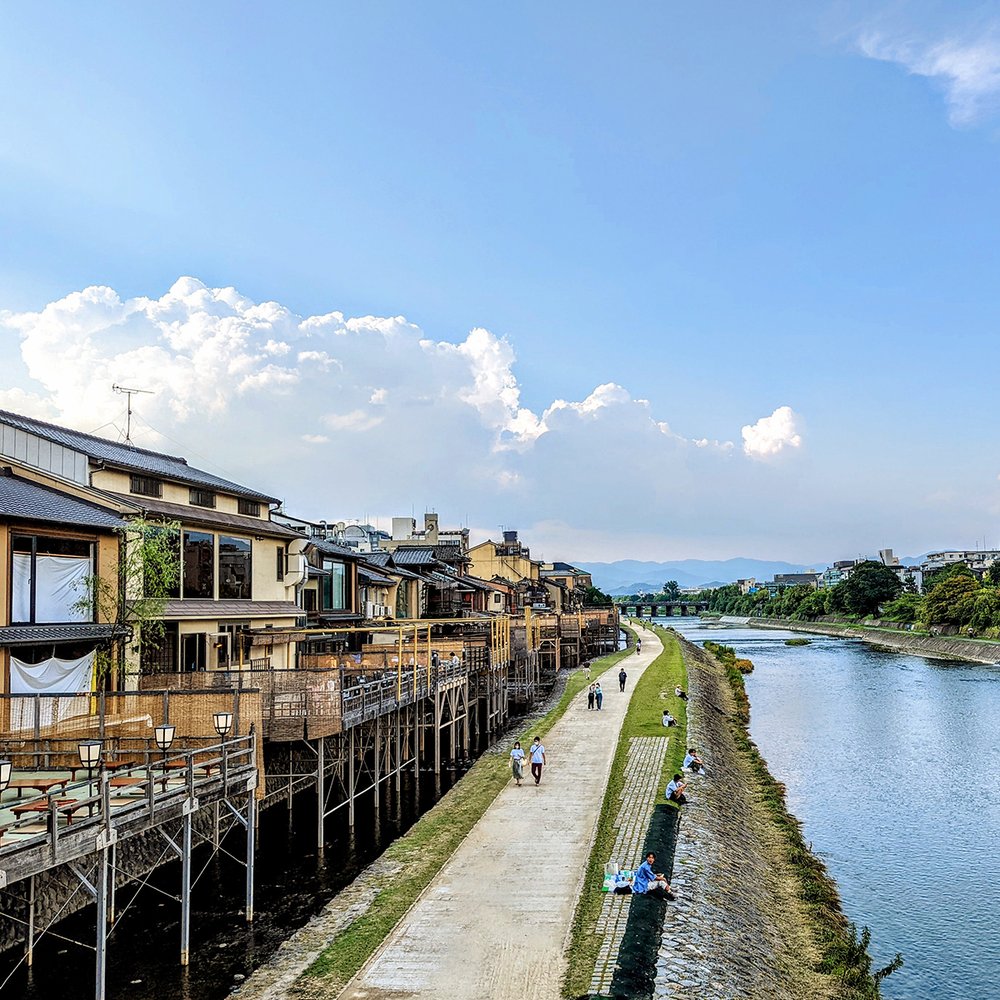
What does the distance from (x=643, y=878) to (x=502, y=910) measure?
3200 millimetres

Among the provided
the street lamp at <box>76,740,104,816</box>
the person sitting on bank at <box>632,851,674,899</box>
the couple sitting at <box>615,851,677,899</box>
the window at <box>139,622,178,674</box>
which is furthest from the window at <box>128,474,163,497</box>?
the person sitting on bank at <box>632,851,674,899</box>

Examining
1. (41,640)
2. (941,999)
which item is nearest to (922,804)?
(941,999)

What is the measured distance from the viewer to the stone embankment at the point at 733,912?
1677 cm

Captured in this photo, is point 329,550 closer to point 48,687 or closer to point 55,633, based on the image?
point 55,633

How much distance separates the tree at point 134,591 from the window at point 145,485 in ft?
7.61

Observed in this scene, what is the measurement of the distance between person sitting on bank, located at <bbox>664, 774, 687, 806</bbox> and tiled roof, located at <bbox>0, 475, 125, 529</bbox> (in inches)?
743

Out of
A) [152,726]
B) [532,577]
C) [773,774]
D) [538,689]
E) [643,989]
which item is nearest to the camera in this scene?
[643,989]

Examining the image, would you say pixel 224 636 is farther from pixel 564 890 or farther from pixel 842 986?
pixel 842 986

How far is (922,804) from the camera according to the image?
35.1 meters

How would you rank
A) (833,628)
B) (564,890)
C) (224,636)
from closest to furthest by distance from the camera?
1. (564,890)
2. (224,636)
3. (833,628)

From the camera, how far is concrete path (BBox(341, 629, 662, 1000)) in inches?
608

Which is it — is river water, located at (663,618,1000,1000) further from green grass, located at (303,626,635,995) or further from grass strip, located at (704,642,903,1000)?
green grass, located at (303,626,635,995)

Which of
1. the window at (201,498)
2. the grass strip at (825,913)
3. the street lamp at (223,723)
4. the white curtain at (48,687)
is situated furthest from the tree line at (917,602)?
the white curtain at (48,687)

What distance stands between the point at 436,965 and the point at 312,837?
1361 cm
